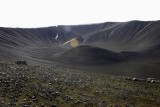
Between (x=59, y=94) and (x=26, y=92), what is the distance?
3.31 m

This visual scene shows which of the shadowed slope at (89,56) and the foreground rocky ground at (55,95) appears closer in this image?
the foreground rocky ground at (55,95)

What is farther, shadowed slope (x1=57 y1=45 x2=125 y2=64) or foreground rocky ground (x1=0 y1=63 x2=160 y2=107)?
shadowed slope (x1=57 y1=45 x2=125 y2=64)

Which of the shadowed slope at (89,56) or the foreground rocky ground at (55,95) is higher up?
the shadowed slope at (89,56)

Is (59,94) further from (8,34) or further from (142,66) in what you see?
(8,34)

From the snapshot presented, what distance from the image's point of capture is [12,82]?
83.6 feet

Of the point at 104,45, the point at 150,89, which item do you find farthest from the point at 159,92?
the point at 104,45

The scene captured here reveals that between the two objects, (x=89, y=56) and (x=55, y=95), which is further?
(x=89, y=56)

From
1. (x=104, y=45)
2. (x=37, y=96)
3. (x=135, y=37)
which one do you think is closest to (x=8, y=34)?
(x=104, y=45)

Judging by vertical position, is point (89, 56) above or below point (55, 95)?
above

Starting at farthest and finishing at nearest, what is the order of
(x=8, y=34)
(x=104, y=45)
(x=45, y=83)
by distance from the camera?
(x=104, y=45) < (x=8, y=34) < (x=45, y=83)

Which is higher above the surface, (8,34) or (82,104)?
(8,34)

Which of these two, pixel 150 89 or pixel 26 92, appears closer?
pixel 26 92

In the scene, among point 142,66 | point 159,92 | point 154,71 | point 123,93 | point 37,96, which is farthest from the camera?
point 142,66

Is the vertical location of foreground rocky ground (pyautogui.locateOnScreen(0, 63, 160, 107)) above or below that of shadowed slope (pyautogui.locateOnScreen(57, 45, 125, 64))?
A: below
